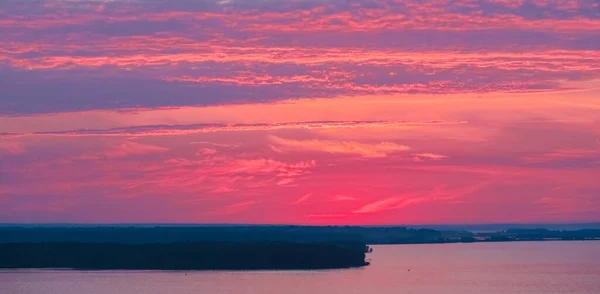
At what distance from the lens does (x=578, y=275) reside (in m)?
88.6

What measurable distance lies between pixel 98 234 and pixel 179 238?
11.7 m

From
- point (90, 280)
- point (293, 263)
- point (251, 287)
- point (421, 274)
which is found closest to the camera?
point (251, 287)

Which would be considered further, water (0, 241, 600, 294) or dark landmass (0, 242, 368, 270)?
dark landmass (0, 242, 368, 270)

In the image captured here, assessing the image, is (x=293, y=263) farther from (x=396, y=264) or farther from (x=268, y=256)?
(x=396, y=264)

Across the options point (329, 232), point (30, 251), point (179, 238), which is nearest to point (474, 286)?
point (30, 251)

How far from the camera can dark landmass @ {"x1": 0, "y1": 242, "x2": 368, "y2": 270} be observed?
99938 millimetres

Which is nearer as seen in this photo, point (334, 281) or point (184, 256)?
point (334, 281)

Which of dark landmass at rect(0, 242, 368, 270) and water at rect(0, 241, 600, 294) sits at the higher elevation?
dark landmass at rect(0, 242, 368, 270)

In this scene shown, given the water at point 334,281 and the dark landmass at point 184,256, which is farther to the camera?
the dark landmass at point 184,256

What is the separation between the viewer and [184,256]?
10081cm

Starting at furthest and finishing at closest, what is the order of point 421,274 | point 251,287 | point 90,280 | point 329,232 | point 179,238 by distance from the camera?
point 329,232 < point 179,238 < point 421,274 < point 90,280 < point 251,287

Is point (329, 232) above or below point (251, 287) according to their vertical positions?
above

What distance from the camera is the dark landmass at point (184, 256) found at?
99.9 meters

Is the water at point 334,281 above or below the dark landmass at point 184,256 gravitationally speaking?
below
